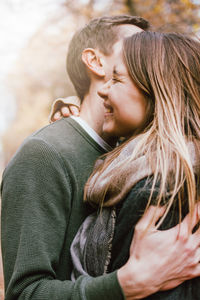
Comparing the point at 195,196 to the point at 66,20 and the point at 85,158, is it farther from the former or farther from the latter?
the point at 66,20

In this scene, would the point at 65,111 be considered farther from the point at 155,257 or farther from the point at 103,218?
the point at 155,257

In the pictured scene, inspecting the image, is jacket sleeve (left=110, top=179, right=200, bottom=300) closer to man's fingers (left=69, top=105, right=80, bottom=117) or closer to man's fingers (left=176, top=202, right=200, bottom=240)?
man's fingers (left=176, top=202, right=200, bottom=240)

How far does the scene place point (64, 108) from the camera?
2.28m

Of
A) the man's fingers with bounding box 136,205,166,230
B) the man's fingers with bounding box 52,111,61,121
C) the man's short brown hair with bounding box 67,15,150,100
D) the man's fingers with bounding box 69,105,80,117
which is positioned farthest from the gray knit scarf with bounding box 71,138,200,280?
the man's short brown hair with bounding box 67,15,150,100

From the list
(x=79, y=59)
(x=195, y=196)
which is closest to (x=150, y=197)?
(x=195, y=196)

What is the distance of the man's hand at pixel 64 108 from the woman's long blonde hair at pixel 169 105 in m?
0.59

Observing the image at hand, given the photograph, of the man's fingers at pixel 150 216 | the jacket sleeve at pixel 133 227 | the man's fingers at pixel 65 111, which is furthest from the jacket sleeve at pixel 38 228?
the man's fingers at pixel 65 111

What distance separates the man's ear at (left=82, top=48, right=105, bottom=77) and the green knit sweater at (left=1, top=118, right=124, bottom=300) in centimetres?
70

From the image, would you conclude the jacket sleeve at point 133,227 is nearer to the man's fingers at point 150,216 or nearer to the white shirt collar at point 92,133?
the man's fingers at point 150,216

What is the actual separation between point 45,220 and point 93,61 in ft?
4.04

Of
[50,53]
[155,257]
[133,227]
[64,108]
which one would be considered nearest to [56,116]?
[64,108]

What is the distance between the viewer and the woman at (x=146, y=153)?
138 cm

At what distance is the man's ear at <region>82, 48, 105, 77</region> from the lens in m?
2.31

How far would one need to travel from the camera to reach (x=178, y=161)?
137 cm
